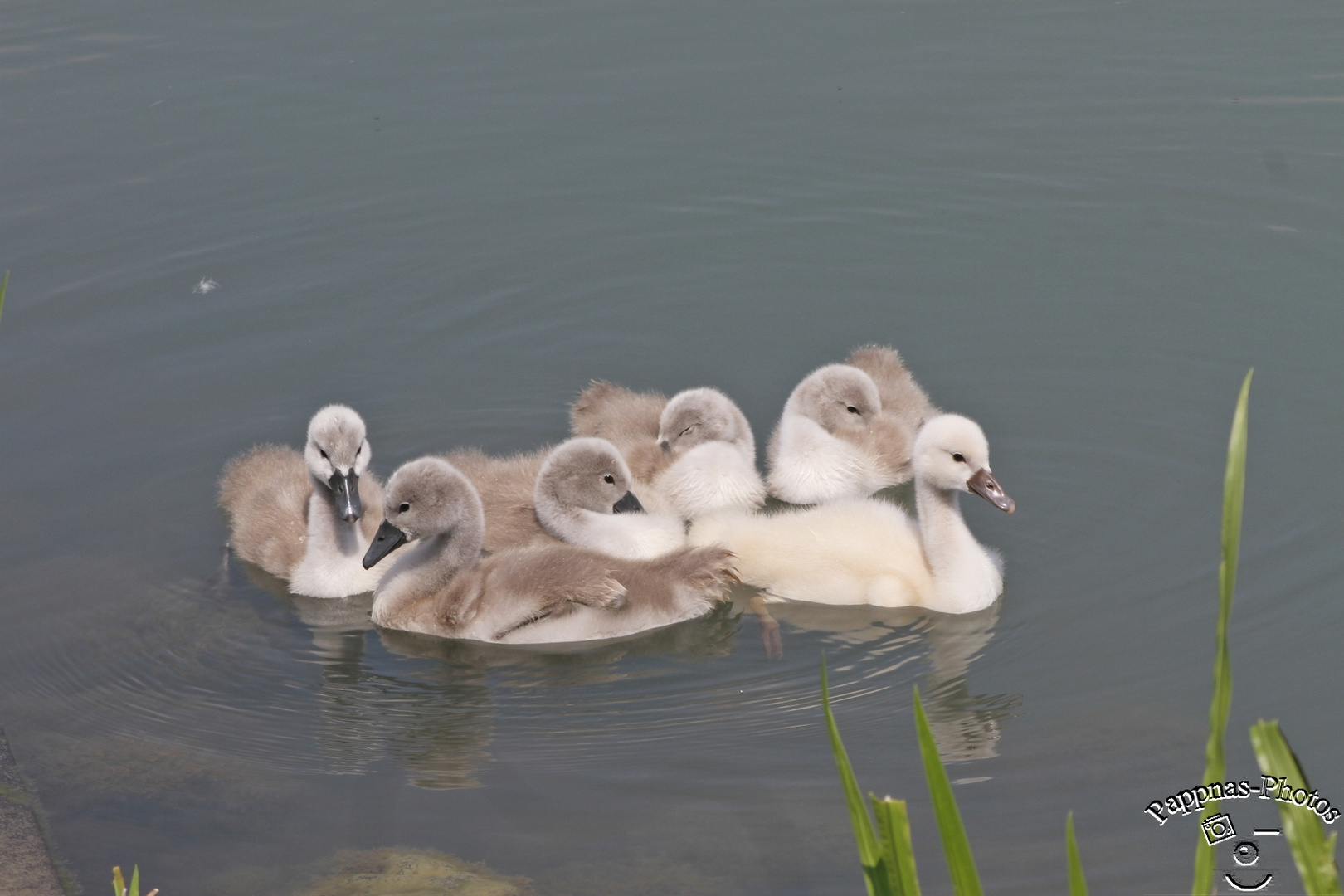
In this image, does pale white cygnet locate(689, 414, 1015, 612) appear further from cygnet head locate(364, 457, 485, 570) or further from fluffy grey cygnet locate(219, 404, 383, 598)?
fluffy grey cygnet locate(219, 404, 383, 598)

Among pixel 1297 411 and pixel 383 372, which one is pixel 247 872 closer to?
pixel 383 372

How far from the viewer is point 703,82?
36.4ft

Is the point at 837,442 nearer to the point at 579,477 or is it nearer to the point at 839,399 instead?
the point at 839,399

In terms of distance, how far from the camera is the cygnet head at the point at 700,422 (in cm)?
701

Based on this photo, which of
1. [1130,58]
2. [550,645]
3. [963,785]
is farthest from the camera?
[1130,58]

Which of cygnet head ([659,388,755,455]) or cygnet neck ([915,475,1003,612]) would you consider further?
cygnet head ([659,388,755,455])

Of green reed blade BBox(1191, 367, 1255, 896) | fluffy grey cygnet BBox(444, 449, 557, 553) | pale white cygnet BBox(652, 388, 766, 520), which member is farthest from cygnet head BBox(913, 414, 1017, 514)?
green reed blade BBox(1191, 367, 1255, 896)

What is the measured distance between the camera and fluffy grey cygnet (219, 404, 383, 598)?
20.8 feet

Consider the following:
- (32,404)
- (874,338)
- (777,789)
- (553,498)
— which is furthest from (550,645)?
(32,404)

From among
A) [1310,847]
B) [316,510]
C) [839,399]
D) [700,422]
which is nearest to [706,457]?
[700,422]

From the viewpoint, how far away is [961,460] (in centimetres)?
604

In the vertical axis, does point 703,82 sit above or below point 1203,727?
above

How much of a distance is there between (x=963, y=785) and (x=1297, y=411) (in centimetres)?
331

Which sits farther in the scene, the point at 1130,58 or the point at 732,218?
the point at 1130,58
